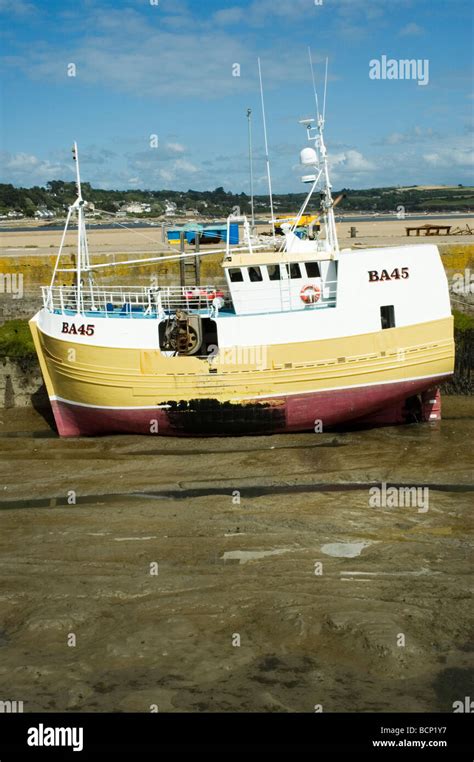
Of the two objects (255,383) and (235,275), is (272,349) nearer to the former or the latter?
(255,383)

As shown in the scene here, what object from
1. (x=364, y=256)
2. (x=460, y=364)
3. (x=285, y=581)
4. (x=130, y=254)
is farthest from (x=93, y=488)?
(x=130, y=254)

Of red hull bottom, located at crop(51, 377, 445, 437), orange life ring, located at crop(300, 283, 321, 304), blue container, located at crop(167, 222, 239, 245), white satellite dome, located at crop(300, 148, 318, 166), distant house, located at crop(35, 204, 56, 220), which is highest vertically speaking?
distant house, located at crop(35, 204, 56, 220)

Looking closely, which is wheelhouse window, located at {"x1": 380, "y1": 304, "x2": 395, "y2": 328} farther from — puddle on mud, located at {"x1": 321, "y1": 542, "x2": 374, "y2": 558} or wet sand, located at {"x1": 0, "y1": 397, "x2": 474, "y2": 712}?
puddle on mud, located at {"x1": 321, "y1": 542, "x2": 374, "y2": 558}

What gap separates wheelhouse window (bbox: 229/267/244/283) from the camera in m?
19.8

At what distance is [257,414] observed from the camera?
63.1 ft

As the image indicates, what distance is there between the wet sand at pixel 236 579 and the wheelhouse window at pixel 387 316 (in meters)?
2.91

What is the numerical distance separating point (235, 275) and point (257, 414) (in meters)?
3.44

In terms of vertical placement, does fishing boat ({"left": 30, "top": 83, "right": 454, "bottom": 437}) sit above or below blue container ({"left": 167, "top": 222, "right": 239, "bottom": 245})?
below

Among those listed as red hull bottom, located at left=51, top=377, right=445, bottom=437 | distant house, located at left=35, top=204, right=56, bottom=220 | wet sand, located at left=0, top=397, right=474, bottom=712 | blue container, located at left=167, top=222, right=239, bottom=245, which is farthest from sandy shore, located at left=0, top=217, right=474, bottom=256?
distant house, located at left=35, top=204, right=56, bottom=220

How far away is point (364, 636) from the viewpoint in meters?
9.84

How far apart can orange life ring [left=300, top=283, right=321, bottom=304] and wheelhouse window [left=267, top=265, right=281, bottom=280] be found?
716 mm

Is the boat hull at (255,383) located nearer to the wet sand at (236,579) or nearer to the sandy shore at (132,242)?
the wet sand at (236,579)
